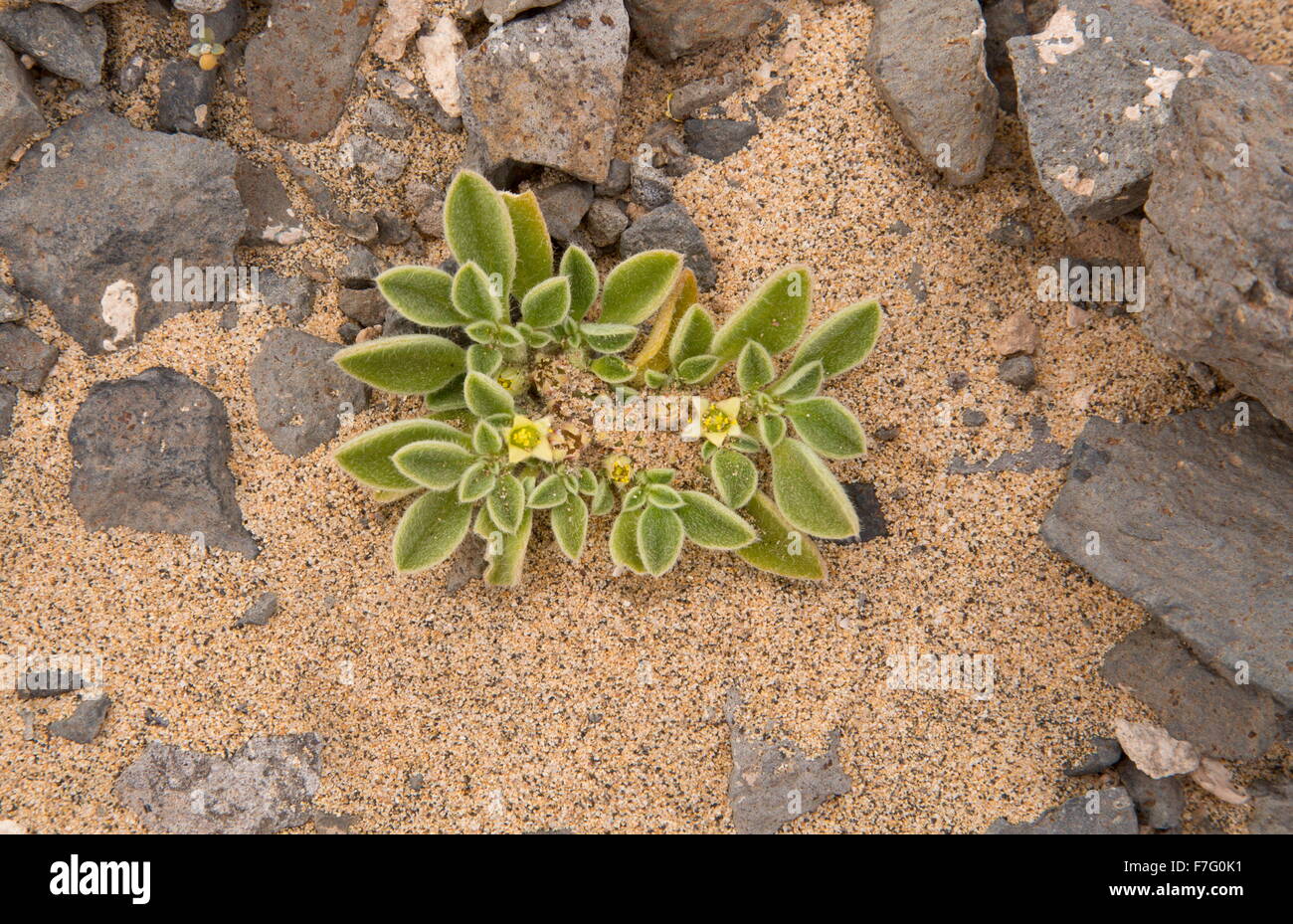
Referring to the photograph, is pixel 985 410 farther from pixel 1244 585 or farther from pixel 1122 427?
pixel 1244 585

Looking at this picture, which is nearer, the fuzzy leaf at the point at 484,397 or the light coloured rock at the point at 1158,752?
the fuzzy leaf at the point at 484,397

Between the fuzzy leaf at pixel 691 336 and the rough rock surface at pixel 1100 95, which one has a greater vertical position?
the rough rock surface at pixel 1100 95

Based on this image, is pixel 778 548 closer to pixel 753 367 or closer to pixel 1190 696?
pixel 753 367

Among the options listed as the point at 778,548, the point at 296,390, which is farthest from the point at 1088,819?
the point at 296,390

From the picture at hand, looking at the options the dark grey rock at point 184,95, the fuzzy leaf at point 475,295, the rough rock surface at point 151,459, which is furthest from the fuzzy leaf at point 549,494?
the dark grey rock at point 184,95

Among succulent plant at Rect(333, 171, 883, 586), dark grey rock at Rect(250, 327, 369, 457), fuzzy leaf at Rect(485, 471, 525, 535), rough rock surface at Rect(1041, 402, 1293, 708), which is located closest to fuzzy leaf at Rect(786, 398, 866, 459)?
succulent plant at Rect(333, 171, 883, 586)

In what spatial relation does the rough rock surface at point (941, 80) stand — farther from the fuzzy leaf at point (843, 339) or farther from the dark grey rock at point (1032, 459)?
the dark grey rock at point (1032, 459)

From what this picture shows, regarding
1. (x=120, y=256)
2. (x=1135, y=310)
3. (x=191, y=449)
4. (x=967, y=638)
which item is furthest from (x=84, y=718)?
(x=1135, y=310)
